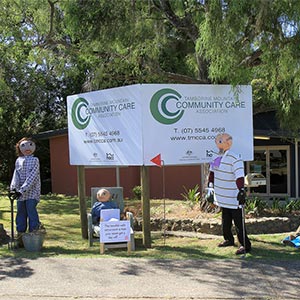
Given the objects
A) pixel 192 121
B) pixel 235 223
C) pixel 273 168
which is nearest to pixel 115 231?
pixel 235 223

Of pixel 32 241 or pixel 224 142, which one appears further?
pixel 32 241

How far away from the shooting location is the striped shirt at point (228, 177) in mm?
6605

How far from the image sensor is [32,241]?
696 centimetres

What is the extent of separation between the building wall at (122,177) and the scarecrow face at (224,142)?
9776 millimetres

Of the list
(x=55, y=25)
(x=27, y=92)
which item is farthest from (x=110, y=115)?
(x=27, y=92)

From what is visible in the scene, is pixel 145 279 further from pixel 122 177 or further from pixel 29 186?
pixel 122 177

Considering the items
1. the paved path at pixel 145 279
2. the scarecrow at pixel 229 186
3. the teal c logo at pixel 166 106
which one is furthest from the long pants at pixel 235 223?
the teal c logo at pixel 166 106

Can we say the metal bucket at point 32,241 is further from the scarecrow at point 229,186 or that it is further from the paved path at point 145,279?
the scarecrow at point 229,186

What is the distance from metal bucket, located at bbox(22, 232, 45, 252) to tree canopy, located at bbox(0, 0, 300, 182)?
372 centimetres

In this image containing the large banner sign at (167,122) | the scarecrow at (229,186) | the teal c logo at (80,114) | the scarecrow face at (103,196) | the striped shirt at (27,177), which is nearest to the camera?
the scarecrow at (229,186)

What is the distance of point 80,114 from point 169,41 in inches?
156

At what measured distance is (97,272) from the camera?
5.74 m

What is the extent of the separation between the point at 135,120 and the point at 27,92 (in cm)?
1850

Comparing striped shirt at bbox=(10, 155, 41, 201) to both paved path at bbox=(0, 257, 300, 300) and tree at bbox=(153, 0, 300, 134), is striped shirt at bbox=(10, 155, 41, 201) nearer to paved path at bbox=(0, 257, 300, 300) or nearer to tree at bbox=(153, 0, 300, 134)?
paved path at bbox=(0, 257, 300, 300)
